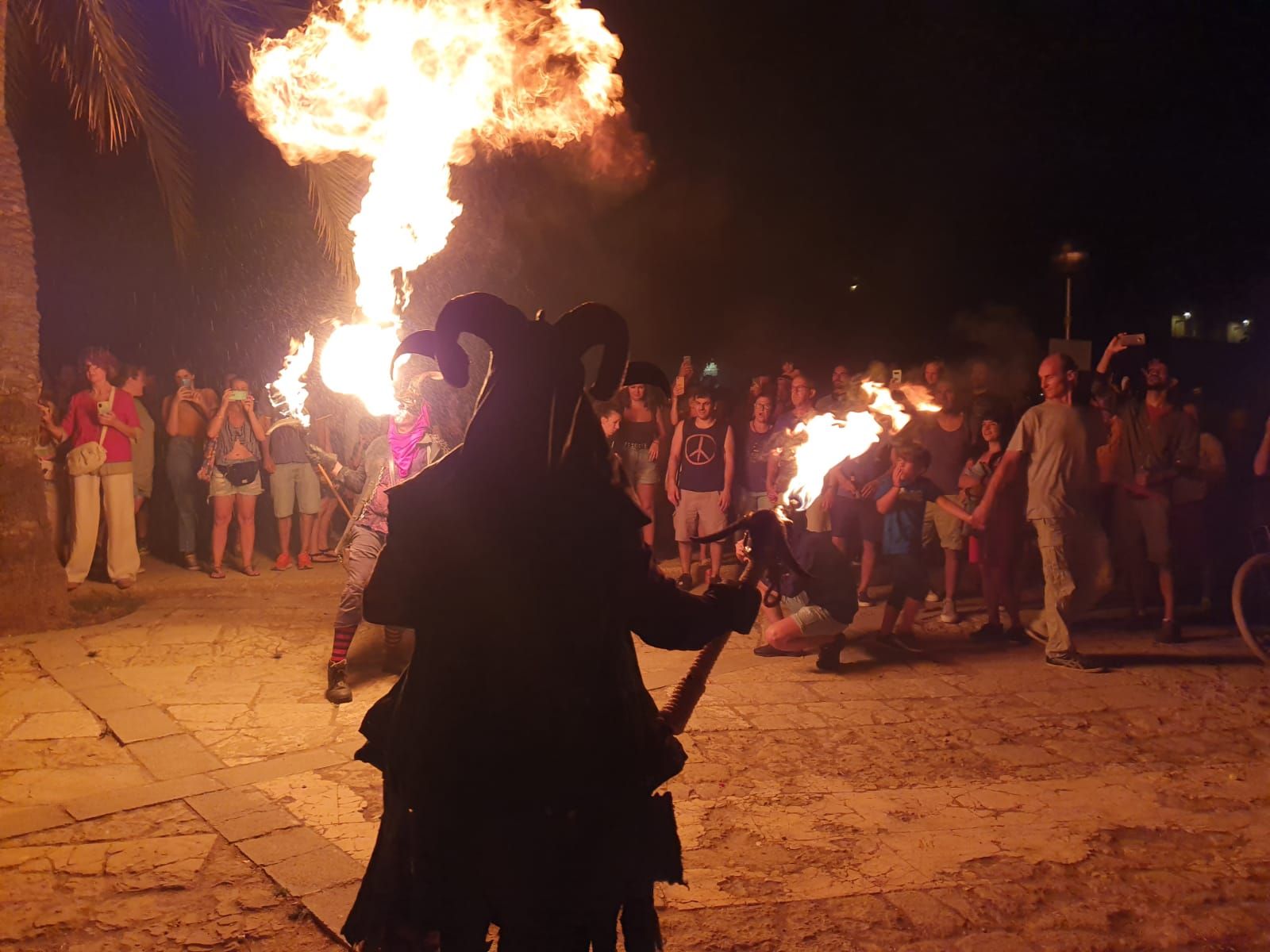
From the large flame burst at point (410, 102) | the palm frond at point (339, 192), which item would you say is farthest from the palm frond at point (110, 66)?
the large flame burst at point (410, 102)

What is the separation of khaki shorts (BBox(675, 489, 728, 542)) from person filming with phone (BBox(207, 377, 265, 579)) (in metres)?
4.42

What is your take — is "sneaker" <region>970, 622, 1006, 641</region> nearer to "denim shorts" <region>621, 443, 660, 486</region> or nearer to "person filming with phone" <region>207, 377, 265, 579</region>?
"denim shorts" <region>621, 443, 660, 486</region>

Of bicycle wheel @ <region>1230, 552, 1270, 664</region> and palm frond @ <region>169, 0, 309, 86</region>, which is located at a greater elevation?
palm frond @ <region>169, 0, 309, 86</region>

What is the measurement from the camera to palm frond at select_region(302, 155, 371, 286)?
930cm

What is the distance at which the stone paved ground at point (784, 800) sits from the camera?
3.88m

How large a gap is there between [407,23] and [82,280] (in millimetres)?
13239

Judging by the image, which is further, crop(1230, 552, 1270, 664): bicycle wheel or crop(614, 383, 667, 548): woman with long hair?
crop(614, 383, 667, 548): woman with long hair

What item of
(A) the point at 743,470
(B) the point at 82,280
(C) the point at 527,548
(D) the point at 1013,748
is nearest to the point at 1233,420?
(A) the point at 743,470

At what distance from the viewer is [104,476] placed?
10430 millimetres

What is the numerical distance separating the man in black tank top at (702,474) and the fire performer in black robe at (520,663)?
25.7 feet

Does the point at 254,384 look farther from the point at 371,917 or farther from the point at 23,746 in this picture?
the point at 371,917

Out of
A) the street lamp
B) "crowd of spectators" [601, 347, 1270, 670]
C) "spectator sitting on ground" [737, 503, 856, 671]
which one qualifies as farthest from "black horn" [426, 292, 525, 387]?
the street lamp

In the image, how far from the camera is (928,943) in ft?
12.3

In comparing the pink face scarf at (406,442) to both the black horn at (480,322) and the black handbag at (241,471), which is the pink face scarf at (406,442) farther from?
the black handbag at (241,471)
